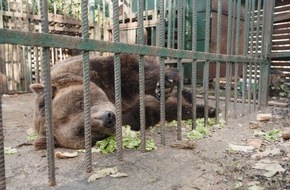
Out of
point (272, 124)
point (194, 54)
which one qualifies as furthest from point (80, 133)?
point (272, 124)

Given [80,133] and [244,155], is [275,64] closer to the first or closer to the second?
[244,155]

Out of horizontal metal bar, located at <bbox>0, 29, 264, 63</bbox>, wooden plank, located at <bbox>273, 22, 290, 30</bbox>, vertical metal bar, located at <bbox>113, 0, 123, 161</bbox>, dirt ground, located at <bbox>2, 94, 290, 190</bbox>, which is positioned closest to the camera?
horizontal metal bar, located at <bbox>0, 29, 264, 63</bbox>

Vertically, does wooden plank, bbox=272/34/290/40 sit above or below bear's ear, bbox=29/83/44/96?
above

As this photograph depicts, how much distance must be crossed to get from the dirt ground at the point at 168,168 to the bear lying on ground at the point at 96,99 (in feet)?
0.76

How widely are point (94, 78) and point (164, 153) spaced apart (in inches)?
Answer: 48.3

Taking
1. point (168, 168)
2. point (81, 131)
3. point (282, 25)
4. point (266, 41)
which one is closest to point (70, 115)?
point (81, 131)

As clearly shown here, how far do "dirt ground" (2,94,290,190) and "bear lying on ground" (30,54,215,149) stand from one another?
0.76ft

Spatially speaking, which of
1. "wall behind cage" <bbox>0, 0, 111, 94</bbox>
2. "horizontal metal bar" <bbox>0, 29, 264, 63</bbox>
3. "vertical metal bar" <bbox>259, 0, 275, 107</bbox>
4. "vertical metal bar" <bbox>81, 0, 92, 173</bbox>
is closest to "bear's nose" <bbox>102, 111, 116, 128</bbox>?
"vertical metal bar" <bbox>81, 0, 92, 173</bbox>

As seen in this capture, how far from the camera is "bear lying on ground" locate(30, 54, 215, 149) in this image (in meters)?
2.86

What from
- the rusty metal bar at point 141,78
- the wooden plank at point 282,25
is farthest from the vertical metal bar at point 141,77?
the wooden plank at point 282,25

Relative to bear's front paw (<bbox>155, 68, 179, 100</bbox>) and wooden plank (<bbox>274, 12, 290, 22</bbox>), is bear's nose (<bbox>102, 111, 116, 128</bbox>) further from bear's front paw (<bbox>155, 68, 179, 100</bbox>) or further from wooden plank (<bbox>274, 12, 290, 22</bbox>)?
wooden plank (<bbox>274, 12, 290, 22</bbox>)

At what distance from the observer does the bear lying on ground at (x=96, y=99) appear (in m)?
2.86

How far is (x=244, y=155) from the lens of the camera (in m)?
2.67

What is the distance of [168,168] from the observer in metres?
2.33
